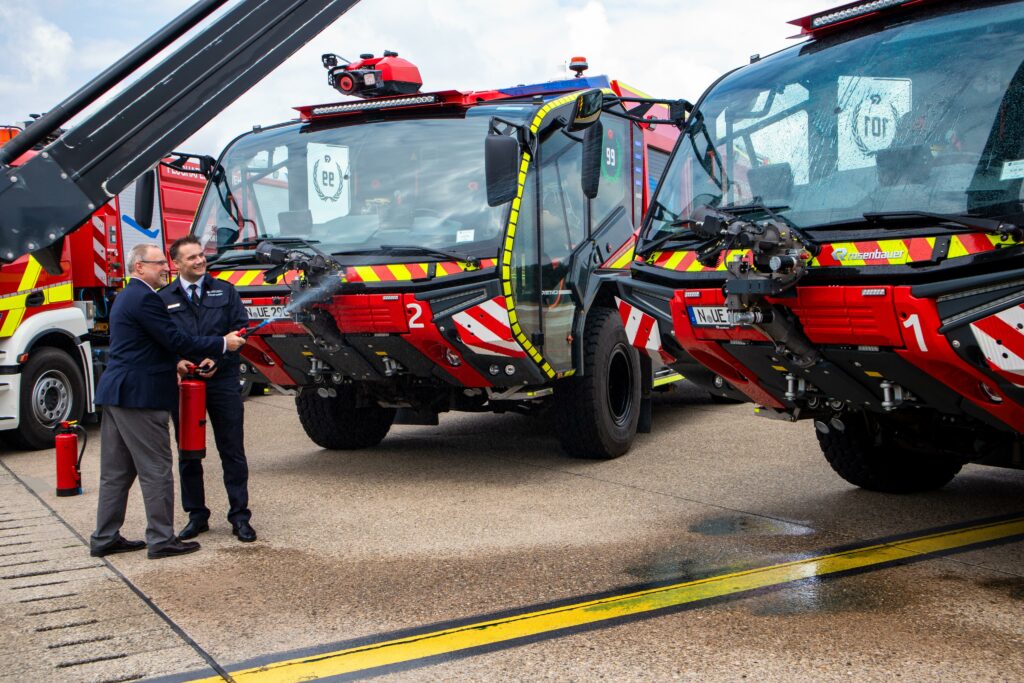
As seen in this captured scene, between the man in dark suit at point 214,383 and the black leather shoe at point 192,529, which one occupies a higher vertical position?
the man in dark suit at point 214,383

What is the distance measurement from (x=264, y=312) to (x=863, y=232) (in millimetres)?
4055

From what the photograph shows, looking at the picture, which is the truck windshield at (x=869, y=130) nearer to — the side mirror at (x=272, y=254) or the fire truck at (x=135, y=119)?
the side mirror at (x=272, y=254)

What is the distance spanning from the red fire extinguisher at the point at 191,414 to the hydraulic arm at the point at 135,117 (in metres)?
1.15

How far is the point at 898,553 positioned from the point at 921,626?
1105mm

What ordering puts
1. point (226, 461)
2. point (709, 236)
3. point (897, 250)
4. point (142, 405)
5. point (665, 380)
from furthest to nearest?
point (665, 380) < point (226, 461) < point (142, 405) < point (709, 236) < point (897, 250)

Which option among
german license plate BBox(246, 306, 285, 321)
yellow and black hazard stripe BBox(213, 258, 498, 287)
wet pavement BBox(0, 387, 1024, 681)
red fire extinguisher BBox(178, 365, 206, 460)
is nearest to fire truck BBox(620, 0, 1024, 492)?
wet pavement BBox(0, 387, 1024, 681)

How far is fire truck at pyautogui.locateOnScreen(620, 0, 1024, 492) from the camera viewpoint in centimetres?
422

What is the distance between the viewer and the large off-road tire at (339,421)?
8.73 metres

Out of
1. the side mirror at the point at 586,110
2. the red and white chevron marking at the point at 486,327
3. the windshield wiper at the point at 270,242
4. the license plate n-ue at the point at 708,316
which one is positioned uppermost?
the side mirror at the point at 586,110

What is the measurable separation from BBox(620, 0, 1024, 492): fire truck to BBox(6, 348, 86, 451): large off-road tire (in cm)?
616

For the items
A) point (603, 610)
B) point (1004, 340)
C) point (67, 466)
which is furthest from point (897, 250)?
point (67, 466)

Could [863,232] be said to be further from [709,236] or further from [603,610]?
[603,610]

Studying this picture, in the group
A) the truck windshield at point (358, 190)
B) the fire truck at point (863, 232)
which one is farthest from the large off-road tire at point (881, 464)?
the truck windshield at point (358, 190)

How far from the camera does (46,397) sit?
9.65m
